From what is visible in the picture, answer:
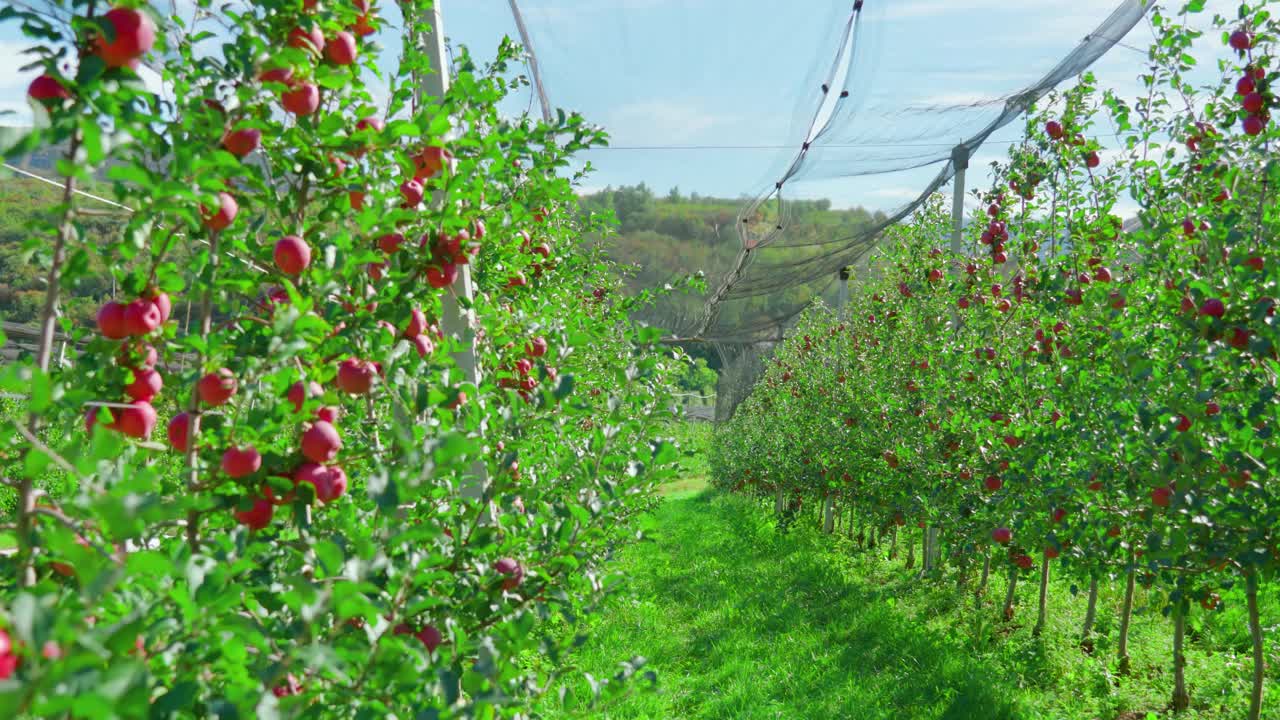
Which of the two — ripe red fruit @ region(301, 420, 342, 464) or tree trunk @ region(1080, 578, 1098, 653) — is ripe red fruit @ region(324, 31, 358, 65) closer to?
ripe red fruit @ region(301, 420, 342, 464)

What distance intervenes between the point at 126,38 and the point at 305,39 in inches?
16.2

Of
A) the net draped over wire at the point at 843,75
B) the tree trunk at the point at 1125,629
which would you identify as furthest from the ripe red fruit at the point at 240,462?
the tree trunk at the point at 1125,629

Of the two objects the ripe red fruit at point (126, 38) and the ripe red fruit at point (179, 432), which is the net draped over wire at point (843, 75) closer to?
the ripe red fruit at point (179, 432)

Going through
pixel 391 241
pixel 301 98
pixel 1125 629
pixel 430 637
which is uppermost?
pixel 301 98

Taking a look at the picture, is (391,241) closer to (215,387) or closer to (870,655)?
(215,387)

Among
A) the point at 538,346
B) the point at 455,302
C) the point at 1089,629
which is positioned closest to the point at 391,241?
the point at 455,302

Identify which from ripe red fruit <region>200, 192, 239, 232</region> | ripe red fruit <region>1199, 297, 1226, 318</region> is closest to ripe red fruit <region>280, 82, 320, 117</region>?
ripe red fruit <region>200, 192, 239, 232</region>

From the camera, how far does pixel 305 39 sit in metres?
1.37

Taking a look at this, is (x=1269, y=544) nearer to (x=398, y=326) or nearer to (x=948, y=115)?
(x=398, y=326)

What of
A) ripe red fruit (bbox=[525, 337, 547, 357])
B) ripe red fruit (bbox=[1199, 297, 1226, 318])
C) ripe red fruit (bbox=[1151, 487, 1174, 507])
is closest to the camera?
ripe red fruit (bbox=[525, 337, 547, 357])

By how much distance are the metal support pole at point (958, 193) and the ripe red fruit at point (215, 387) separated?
6.22 m

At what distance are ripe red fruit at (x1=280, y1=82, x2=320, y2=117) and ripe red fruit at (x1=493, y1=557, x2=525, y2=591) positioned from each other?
2.95 feet

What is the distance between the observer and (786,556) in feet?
29.7

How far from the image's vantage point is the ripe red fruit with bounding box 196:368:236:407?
48.3 inches
